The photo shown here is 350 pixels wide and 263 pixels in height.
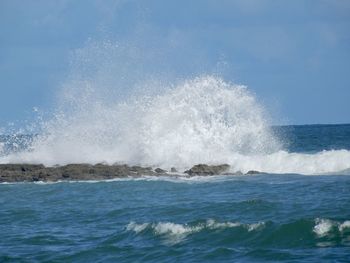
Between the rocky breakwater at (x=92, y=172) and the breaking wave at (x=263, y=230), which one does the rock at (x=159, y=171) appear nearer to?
the rocky breakwater at (x=92, y=172)

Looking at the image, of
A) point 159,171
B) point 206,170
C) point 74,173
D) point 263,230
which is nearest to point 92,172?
point 74,173

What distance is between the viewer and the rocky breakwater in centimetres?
3044

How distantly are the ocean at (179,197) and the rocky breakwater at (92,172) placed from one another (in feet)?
2.94

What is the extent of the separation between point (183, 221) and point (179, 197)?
4.78 m

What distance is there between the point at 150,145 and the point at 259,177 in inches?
305

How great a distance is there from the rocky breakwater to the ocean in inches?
35.2

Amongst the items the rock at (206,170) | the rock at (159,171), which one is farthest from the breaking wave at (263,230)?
the rock at (159,171)

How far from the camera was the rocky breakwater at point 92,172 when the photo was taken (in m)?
30.4

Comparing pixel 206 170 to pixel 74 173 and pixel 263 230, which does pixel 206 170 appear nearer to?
pixel 74 173

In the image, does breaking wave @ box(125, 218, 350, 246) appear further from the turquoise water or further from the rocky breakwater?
the rocky breakwater

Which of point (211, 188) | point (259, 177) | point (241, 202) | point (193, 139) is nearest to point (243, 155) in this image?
point (193, 139)

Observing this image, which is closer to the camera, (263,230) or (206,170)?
(263,230)

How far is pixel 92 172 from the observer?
101ft

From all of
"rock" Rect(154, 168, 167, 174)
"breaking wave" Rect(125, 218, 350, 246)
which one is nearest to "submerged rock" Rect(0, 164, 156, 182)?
"rock" Rect(154, 168, 167, 174)
